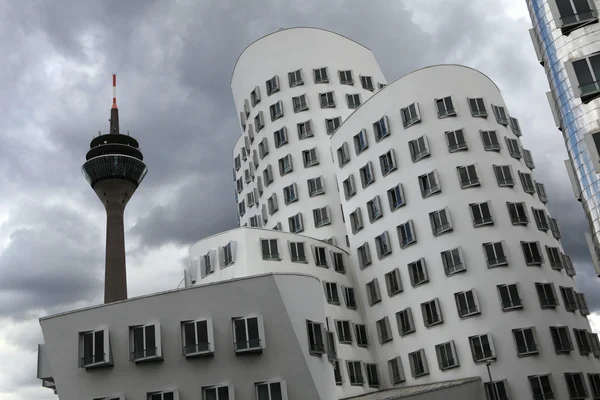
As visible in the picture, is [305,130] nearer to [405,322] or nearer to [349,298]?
[349,298]

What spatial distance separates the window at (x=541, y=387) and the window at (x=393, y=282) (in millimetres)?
10299

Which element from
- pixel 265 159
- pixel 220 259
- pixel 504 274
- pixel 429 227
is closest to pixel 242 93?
pixel 265 159

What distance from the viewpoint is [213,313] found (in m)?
34.0

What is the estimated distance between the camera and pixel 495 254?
41438 mm

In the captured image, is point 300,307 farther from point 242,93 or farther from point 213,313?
point 242,93

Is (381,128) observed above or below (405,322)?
above

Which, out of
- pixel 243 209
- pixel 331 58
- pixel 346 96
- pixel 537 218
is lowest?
pixel 537 218

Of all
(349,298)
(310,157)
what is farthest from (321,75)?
(349,298)

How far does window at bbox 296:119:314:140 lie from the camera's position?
57.7m

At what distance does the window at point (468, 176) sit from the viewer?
143 feet

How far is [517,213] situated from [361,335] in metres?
14.0

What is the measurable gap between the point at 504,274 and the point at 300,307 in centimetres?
1464

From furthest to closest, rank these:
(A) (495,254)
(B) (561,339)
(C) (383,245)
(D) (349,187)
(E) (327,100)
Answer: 1. (E) (327,100)
2. (D) (349,187)
3. (C) (383,245)
4. (A) (495,254)
5. (B) (561,339)

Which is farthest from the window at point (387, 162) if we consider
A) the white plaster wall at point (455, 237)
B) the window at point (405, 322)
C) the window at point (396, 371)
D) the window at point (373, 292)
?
the window at point (396, 371)
